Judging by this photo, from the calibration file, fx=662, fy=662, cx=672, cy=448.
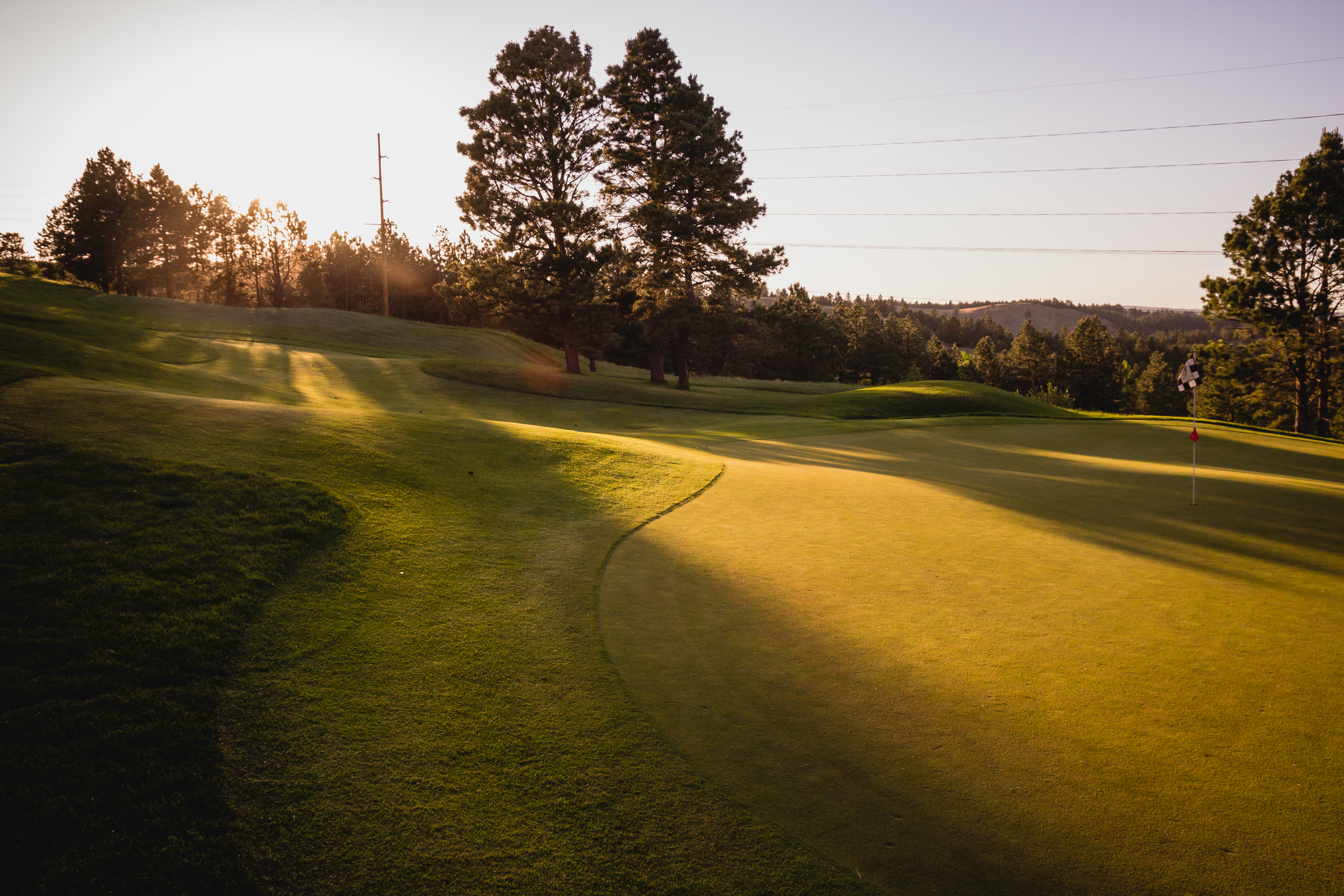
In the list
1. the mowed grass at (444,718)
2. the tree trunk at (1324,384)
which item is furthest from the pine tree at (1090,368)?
the mowed grass at (444,718)

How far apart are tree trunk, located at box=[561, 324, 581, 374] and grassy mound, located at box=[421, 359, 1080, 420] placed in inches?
122

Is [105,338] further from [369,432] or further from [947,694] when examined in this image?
[947,694]

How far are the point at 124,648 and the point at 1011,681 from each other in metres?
6.39

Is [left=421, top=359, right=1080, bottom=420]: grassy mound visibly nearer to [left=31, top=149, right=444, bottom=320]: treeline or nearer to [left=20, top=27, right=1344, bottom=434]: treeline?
[left=20, top=27, right=1344, bottom=434]: treeline

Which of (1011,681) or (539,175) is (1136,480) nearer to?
(1011,681)

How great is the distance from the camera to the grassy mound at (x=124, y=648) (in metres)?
3.24

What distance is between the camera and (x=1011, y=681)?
4930mm

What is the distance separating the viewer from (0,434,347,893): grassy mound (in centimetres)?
324

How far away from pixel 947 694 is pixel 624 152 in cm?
3550

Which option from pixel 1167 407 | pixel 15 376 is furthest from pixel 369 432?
pixel 1167 407

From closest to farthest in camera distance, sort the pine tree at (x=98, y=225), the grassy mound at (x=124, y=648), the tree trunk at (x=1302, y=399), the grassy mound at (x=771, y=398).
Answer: the grassy mound at (x=124, y=648) → the grassy mound at (x=771, y=398) → the tree trunk at (x=1302, y=399) → the pine tree at (x=98, y=225)

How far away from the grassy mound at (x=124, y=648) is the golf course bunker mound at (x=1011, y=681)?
8.89 ft

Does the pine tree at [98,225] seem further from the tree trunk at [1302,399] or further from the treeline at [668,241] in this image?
the tree trunk at [1302,399]

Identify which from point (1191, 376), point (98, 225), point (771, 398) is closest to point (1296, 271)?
point (771, 398)
